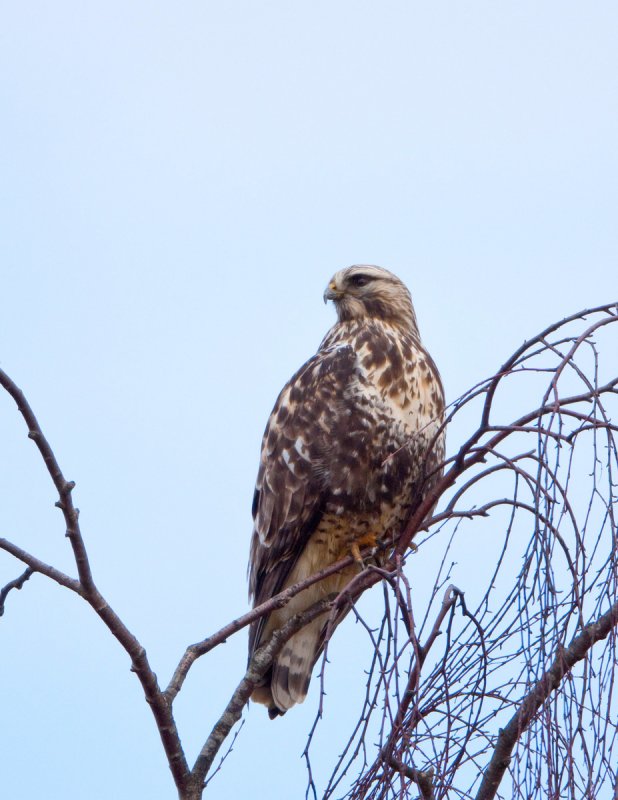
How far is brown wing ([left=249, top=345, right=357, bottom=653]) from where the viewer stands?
14.8ft

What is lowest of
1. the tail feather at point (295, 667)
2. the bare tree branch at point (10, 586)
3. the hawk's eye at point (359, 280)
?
the bare tree branch at point (10, 586)

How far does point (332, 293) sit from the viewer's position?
16.9ft

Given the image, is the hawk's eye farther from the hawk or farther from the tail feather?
the tail feather

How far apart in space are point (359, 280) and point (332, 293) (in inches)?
5.3

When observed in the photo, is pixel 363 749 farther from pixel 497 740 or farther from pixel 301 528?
pixel 301 528

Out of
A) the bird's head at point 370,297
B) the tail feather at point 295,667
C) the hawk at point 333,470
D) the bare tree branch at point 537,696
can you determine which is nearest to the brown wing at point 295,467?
the hawk at point 333,470

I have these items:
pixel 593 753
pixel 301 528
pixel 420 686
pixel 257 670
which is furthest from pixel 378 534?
pixel 593 753

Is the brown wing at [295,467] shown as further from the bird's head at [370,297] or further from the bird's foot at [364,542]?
the bird's head at [370,297]

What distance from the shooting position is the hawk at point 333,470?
4.42 meters

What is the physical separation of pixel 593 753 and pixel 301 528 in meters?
2.26

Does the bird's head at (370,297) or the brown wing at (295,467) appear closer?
the brown wing at (295,467)

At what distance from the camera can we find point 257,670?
3629mm

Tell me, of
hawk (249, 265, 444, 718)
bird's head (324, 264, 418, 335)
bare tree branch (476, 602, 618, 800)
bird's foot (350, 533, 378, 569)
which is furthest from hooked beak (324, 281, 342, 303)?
bare tree branch (476, 602, 618, 800)

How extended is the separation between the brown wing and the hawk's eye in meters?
0.49
